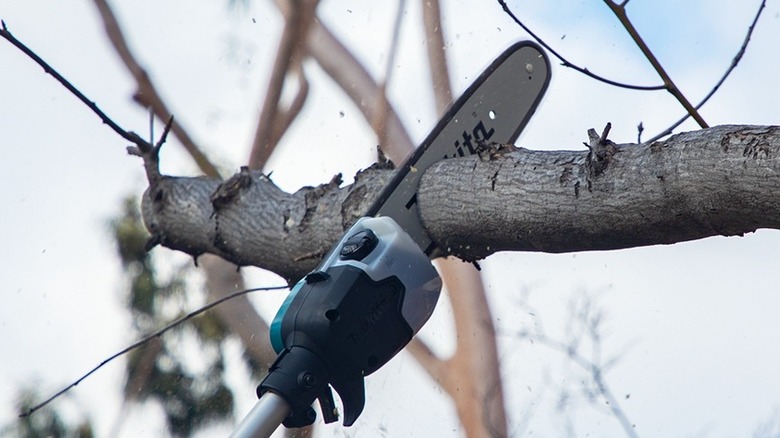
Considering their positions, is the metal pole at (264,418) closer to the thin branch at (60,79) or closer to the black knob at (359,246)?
the black knob at (359,246)

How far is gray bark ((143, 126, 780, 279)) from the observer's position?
821mm

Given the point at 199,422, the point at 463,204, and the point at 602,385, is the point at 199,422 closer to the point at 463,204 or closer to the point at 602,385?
the point at 602,385

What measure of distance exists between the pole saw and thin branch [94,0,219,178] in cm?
147

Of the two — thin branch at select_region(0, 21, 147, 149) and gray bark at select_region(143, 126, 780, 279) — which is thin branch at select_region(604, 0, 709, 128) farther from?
thin branch at select_region(0, 21, 147, 149)

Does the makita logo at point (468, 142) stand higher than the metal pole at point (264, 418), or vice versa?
the makita logo at point (468, 142)

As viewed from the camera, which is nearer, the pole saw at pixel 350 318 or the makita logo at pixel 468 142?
the pole saw at pixel 350 318

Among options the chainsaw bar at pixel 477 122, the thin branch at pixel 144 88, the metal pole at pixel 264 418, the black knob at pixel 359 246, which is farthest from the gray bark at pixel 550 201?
the thin branch at pixel 144 88

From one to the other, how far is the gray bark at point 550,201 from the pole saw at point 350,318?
0.20 feet

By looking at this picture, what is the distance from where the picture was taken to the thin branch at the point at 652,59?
41.7 inches

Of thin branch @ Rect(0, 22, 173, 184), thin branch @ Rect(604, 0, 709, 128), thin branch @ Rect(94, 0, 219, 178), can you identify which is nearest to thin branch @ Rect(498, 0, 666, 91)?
thin branch @ Rect(604, 0, 709, 128)

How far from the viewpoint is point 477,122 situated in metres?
1.17

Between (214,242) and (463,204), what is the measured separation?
20.0 inches

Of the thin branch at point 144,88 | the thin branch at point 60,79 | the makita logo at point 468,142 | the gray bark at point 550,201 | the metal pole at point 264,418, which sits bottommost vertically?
the metal pole at point 264,418

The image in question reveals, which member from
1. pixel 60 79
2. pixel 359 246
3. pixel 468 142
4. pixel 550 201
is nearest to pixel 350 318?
pixel 359 246
